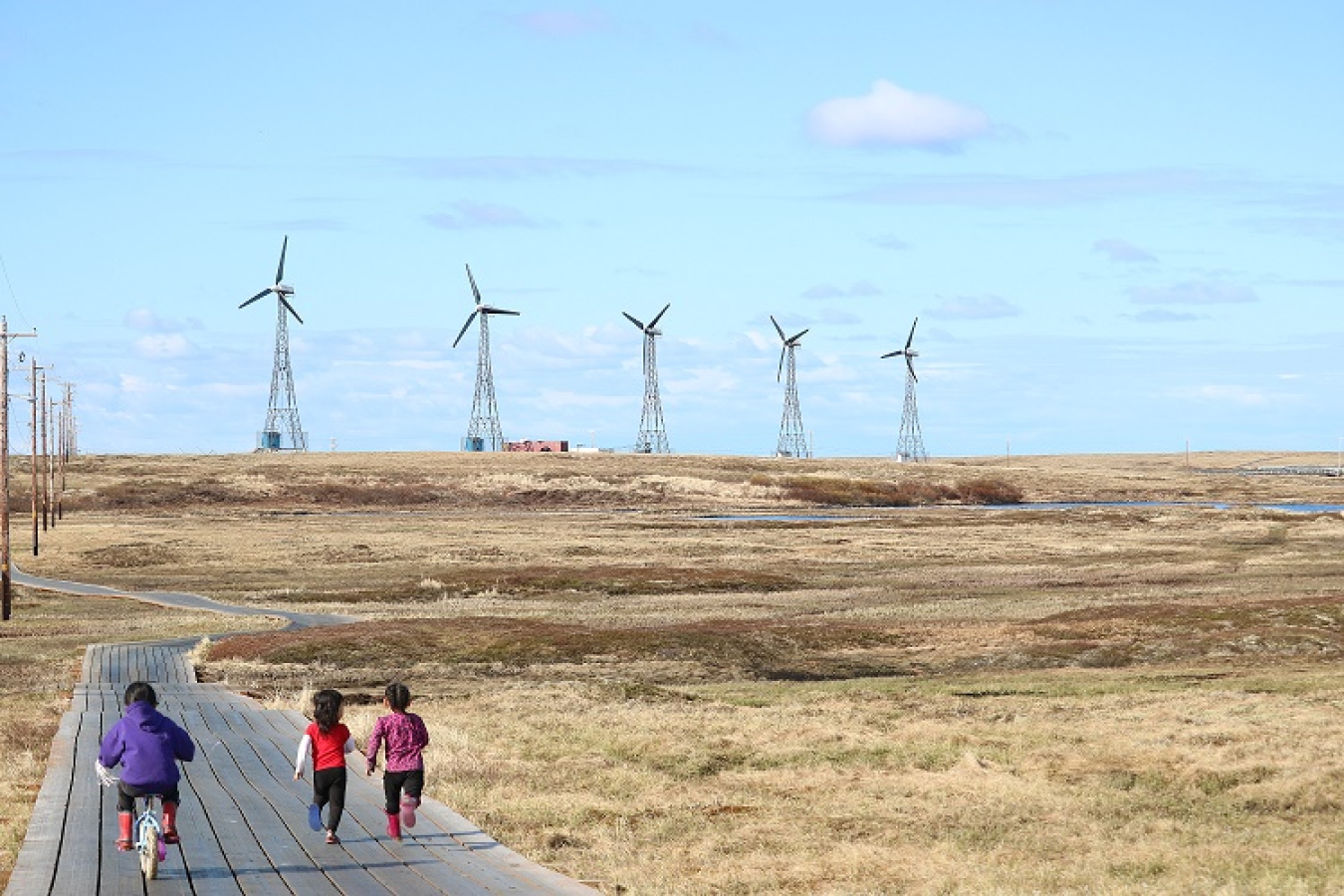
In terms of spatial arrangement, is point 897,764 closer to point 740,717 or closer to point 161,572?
point 740,717

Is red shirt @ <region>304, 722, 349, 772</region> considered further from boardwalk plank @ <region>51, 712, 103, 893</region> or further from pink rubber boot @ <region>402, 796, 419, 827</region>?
boardwalk plank @ <region>51, 712, 103, 893</region>

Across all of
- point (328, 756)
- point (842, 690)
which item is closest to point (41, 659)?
point (842, 690)

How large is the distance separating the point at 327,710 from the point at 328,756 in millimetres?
632

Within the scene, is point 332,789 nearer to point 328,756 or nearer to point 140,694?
point 328,756

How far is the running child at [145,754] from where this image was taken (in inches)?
693

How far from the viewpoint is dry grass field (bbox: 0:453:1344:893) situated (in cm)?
2075

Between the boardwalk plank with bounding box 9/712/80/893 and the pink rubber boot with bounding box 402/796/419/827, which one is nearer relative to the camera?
the boardwalk plank with bounding box 9/712/80/893

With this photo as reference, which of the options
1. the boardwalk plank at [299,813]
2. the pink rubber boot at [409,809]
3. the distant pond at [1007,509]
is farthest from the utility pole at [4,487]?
the distant pond at [1007,509]

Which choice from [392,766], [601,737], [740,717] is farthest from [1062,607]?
[392,766]

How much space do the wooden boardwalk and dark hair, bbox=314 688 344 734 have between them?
143cm

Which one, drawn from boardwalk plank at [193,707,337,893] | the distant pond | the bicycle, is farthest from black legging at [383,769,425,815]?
the distant pond

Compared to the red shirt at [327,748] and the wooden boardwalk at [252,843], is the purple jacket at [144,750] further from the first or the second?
the red shirt at [327,748]

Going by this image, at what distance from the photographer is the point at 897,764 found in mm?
27078

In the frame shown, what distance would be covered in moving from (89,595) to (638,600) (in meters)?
24.1
